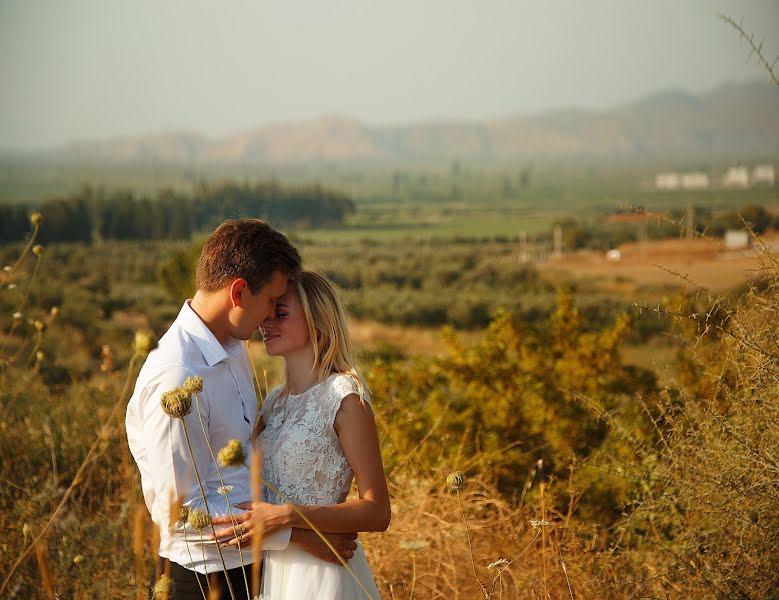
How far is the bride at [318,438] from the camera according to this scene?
2.48 m

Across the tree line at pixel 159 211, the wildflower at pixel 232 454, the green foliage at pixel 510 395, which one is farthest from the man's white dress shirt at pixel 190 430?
the tree line at pixel 159 211

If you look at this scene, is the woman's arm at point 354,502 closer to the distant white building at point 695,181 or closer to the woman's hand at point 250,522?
the woman's hand at point 250,522

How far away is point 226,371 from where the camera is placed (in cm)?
253

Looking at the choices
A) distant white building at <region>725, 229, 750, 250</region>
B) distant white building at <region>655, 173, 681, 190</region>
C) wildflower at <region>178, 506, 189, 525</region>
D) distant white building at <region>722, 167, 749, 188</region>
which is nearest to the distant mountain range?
distant white building at <region>655, 173, 681, 190</region>

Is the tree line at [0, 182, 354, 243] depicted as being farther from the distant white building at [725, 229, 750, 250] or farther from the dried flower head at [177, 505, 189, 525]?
the dried flower head at [177, 505, 189, 525]

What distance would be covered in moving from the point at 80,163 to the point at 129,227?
8783 millimetres

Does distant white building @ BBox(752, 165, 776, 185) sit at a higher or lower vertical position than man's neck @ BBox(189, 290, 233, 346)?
higher

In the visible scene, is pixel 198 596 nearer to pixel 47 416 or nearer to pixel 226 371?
pixel 226 371

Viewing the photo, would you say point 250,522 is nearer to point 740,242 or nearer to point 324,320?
point 324,320

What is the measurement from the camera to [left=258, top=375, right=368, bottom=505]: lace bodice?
252cm

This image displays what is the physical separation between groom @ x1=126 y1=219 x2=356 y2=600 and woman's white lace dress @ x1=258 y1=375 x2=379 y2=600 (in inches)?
3.3

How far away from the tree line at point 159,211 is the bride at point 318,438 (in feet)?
77.4

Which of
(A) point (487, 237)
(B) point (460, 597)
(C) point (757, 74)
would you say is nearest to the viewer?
(B) point (460, 597)

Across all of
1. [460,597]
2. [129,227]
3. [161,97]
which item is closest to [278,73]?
[161,97]
